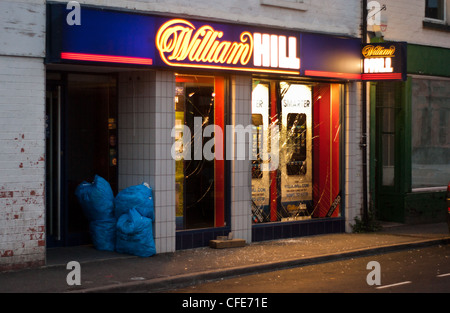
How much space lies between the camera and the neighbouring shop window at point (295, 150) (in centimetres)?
1373

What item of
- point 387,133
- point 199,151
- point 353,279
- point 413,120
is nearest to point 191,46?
point 199,151

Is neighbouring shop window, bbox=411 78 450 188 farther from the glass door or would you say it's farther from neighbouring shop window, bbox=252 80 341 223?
the glass door

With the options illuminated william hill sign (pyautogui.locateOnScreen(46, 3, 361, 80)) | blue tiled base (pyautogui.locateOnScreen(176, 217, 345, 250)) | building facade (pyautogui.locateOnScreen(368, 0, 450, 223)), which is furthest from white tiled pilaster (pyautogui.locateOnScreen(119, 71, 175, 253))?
building facade (pyautogui.locateOnScreen(368, 0, 450, 223))

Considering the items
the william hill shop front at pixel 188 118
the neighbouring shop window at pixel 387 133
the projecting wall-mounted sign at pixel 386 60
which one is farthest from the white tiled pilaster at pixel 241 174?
the neighbouring shop window at pixel 387 133

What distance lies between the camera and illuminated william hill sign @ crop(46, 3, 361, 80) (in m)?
10.7

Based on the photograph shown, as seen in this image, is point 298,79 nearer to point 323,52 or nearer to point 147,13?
point 323,52

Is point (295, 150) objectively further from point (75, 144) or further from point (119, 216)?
point (75, 144)

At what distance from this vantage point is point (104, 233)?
1190cm

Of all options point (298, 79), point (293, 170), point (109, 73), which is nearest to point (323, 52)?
point (298, 79)

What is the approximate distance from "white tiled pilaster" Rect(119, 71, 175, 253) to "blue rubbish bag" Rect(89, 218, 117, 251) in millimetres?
708

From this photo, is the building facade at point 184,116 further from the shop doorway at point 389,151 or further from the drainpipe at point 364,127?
the shop doorway at point 389,151

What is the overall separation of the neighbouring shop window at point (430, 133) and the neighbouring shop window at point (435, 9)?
1.49 m

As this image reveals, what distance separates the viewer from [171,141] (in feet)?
39.5
